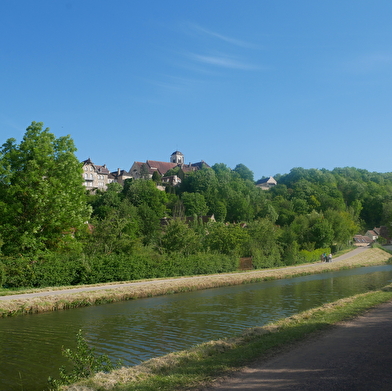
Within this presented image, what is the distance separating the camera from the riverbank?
25.5 ft

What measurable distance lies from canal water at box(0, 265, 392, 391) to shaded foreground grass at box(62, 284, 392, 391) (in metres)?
2.16

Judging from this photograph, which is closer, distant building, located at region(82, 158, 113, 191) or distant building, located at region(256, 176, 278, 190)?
distant building, located at region(82, 158, 113, 191)

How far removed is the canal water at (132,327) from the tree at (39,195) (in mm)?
9851

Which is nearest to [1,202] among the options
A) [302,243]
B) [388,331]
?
[388,331]

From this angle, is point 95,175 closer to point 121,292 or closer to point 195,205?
point 195,205

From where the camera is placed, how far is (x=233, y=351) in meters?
10.3

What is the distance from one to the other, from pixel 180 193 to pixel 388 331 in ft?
371

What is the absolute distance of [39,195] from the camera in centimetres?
2888

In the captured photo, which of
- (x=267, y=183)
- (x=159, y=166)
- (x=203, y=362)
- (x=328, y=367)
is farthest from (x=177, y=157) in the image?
(x=328, y=367)

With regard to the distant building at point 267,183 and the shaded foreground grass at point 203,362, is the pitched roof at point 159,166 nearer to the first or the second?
the distant building at point 267,183

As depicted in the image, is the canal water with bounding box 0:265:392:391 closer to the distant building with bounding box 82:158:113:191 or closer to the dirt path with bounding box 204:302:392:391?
the dirt path with bounding box 204:302:392:391

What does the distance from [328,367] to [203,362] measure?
2860 millimetres

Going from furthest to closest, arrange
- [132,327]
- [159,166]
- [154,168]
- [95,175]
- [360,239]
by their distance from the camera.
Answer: [159,166] → [154,168] → [95,175] → [360,239] → [132,327]

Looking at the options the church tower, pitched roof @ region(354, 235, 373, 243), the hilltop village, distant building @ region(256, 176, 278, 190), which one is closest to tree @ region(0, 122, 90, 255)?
the hilltop village
